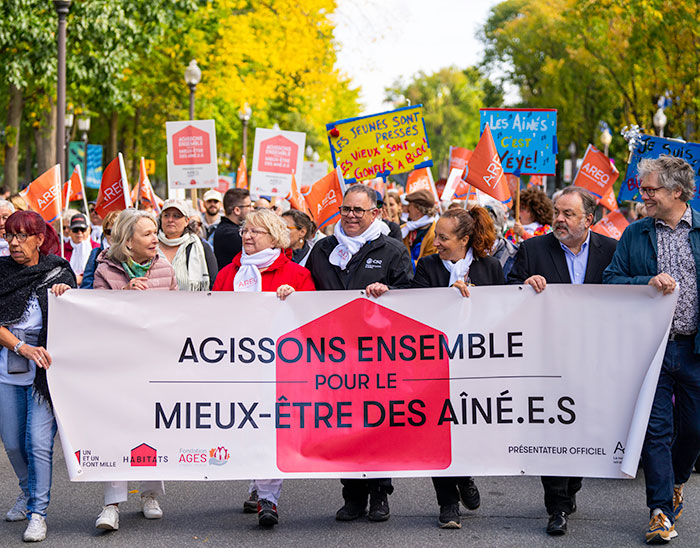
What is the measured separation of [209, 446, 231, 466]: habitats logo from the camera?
627 centimetres

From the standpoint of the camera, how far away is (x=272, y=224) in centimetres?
657

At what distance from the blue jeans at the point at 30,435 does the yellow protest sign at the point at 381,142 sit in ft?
19.3

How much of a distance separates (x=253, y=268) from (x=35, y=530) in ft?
6.32

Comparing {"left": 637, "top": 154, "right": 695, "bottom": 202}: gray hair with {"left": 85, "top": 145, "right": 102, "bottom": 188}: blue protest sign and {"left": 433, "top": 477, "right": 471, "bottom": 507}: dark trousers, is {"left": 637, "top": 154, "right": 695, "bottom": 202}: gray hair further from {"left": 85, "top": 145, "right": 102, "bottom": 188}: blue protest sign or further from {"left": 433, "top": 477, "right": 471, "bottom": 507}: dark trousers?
{"left": 85, "top": 145, "right": 102, "bottom": 188}: blue protest sign

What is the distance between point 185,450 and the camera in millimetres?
6262

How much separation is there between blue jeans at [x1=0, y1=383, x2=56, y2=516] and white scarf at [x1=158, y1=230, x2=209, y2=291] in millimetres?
1907

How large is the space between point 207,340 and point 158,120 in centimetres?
2781

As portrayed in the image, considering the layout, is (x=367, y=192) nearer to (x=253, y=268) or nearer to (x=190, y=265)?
(x=253, y=268)

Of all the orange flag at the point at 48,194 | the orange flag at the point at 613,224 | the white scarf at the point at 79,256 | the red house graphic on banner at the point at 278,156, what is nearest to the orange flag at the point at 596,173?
the orange flag at the point at 613,224

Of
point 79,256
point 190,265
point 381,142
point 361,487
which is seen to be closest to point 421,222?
point 381,142

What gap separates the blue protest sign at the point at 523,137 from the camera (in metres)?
11.6

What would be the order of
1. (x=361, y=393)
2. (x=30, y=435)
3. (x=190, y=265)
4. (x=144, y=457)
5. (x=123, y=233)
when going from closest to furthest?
1. (x=30, y=435)
2. (x=144, y=457)
3. (x=361, y=393)
4. (x=123, y=233)
5. (x=190, y=265)

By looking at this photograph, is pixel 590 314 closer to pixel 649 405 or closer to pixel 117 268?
pixel 649 405

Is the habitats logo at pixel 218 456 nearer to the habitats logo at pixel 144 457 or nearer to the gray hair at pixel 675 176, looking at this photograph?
the habitats logo at pixel 144 457
